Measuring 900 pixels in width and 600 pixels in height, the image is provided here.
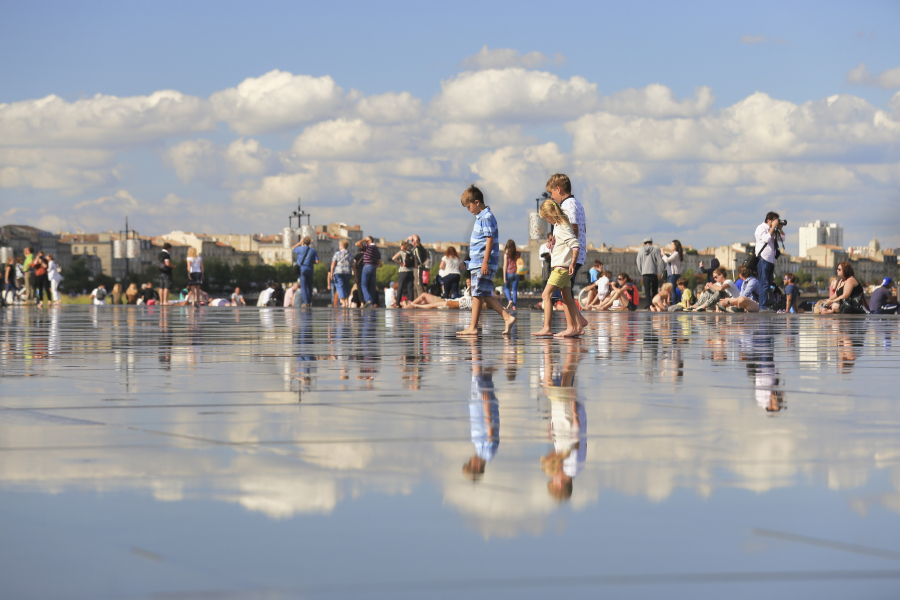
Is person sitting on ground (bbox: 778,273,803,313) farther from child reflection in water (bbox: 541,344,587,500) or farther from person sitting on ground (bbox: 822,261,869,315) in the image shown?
child reflection in water (bbox: 541,344,587,500)

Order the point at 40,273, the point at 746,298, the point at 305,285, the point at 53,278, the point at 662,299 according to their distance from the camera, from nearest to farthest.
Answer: the point at 746,298 < the point at 662,299 < the point at 305,285 < the point at 40,273 < the point at 53,278

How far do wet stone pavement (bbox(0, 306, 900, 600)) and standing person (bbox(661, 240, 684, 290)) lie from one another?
55.1 ft

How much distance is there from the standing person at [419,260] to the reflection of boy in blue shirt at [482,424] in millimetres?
18178

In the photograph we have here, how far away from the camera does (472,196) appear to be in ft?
34.1

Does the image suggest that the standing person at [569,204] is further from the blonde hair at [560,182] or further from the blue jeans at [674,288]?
the blue jeans at [674,288]

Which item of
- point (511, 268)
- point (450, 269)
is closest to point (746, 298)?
point (511, 268)

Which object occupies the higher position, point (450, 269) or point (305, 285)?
point (450, 269)

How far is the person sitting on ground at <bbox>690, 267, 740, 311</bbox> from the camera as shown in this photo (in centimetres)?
1961

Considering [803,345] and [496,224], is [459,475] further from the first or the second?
[496,224]

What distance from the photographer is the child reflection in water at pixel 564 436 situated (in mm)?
2482

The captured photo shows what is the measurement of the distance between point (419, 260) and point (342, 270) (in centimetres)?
180

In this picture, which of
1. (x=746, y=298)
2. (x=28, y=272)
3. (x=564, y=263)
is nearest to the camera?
(x=564, y=263)

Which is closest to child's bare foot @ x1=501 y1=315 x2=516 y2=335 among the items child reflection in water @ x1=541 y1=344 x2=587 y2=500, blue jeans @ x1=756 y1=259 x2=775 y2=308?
child reflection in water @ x1=541 y1=344 x2=587 y2=500

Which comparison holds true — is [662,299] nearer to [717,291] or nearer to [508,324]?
[717,291]
